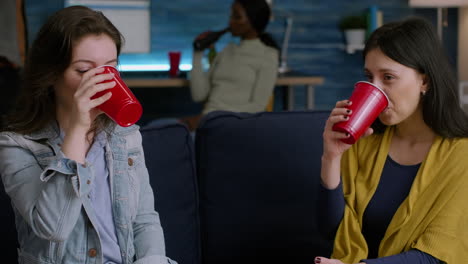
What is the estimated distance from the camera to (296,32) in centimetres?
499

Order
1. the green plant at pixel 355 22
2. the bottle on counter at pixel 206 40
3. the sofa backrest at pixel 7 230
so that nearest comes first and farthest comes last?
1. the sofa backrest at pixel 7 230
2. the bottle on counter at pixel 206 40
3. the green plant at pixel 355 22

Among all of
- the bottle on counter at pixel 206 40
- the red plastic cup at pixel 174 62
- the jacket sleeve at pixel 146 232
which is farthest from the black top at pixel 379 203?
the red plastic cup at pixel 174 62

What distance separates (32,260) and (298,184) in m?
0.79

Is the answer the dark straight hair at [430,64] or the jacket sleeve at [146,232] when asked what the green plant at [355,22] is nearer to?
the dark straight hair at [430,64]

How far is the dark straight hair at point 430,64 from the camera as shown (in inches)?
53.6

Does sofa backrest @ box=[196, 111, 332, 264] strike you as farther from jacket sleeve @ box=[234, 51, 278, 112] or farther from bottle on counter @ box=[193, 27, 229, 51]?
bottle on counter @ box=[193, 27, 229, 51]

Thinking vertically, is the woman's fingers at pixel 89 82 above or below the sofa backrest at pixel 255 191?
above

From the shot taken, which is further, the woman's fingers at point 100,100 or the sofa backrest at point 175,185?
the sofa backrest at point 175,185

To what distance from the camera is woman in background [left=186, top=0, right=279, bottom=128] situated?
353 centimetres

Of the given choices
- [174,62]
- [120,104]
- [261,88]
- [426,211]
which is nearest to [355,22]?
[174,62]

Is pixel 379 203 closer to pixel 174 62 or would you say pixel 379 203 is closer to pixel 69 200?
pixel 69 200

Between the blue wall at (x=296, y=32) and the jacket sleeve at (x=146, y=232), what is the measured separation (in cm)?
343

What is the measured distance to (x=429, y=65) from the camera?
4.50ft

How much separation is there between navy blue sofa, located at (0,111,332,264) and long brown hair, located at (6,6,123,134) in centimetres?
44
